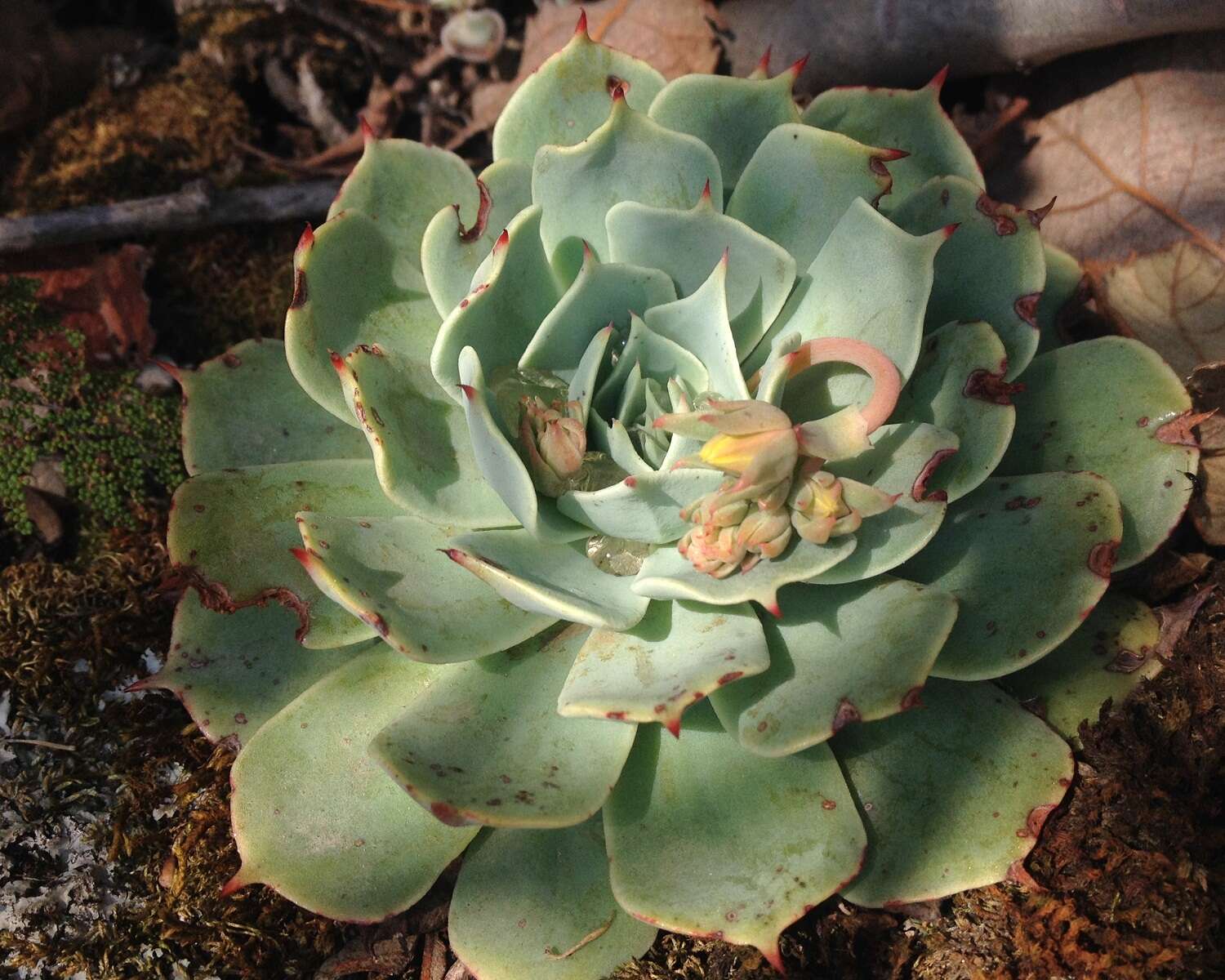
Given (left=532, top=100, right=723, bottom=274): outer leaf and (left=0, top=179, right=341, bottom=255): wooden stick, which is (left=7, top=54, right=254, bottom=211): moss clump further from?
(left=532, top=100, right=723, bottom=274): outer leaf

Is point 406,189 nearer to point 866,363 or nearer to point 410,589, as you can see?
point 410,589

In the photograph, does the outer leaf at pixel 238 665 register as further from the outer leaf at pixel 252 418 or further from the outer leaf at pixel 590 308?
the outer leaf at pixel 590 308

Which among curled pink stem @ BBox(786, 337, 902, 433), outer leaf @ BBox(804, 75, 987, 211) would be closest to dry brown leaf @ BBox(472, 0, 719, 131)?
outer leaf @ BBox(804, 75, 987, 211)

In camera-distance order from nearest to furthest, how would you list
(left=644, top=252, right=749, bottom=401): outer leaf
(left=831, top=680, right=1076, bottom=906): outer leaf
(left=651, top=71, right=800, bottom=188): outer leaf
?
(left=831, top=680, right=1076, bottom=906): outer leaf → (left=644, top=252, right=749, bottom=401): outer leaf → (left=651, top=71, right=800, bottom=188): outer leaf

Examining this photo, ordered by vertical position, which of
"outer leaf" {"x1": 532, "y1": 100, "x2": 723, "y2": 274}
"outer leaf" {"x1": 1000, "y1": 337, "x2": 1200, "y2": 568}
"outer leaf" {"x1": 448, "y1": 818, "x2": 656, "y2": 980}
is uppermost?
"outer leaf" {"x1": 532, "y1": 100, "x2": 723, "y2": 274}

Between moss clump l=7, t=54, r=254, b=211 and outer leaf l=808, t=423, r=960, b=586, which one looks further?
moss clump l=7, t=54, r=254, b=211

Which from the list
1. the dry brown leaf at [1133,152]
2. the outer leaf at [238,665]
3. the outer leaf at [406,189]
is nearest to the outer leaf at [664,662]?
the outer leaf at [238,665]

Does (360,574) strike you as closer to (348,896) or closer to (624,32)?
(348,896)

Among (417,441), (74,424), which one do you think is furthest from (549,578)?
(74,424)
